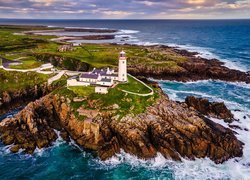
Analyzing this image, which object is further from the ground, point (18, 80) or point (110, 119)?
point (18, 80)

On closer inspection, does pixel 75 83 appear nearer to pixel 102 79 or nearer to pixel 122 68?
pixel 102 79

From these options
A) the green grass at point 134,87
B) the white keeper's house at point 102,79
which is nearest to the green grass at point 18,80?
the white keeper's house at point 102,79

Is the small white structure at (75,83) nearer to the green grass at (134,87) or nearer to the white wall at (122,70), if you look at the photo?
the green grass at (134,87)

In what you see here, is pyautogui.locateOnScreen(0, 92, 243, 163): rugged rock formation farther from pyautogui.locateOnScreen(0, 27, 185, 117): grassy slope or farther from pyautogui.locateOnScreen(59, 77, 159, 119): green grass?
pyautogui.locateOnScreen(0, 27, 185, 117): grassy slope

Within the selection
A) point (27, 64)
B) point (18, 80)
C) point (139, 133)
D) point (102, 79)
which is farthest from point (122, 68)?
point (27, 64)

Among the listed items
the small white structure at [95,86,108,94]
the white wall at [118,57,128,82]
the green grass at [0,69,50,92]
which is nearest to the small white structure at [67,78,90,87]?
the small white structure at [95,86,108,94]

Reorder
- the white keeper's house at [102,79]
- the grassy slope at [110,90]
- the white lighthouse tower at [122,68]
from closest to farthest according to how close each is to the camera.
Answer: the grassy slope at [110,90]
the white keeper's house at [102,79]
the white lighthouse tower at [122,68]
